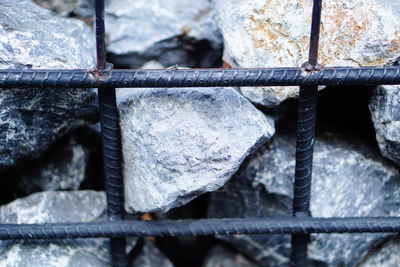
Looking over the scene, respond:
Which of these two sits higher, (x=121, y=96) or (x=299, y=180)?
(x=121, y=96)

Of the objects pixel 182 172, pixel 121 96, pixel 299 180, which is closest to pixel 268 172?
pixel 299 180

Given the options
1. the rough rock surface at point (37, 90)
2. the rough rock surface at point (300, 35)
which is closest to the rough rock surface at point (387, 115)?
the rough rock surface at point (300, 35)

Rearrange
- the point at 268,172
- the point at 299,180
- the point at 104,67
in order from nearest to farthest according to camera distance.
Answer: the point at 104,67
the point at 299,180
the point at 268,172

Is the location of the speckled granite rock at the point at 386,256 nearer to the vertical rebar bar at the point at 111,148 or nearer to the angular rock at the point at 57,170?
the vertical rebar bar at the point at 111,148

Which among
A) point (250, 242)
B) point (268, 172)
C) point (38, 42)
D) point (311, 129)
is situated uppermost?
point (38, 42)

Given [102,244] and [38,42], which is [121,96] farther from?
[102,244]

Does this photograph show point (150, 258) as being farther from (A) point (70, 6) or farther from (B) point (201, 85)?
(A) point (70, 6)
